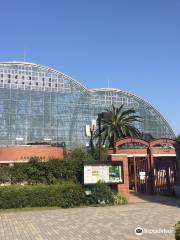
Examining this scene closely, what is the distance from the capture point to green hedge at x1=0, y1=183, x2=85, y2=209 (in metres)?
19.8

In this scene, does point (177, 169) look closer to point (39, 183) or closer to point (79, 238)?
point (39, 183)

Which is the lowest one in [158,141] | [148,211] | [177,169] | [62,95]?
[148,211]

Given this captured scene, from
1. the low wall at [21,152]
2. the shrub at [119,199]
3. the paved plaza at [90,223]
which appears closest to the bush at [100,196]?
the shrub at [119,199]

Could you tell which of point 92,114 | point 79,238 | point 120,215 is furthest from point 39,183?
point 92,114

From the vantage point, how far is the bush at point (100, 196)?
20.7 m

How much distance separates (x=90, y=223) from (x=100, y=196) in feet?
20.9

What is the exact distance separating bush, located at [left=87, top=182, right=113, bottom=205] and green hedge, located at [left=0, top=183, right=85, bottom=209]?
570mm

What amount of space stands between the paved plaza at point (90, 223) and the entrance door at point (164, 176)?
7.12m

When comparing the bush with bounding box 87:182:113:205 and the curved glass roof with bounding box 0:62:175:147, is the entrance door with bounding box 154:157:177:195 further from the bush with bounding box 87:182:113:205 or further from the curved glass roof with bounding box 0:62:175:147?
the curved glass roof with bounding box 0:62:175:147

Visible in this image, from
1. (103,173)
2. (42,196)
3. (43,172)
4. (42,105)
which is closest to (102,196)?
(103,173)

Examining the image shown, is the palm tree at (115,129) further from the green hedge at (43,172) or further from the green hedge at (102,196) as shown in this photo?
the green hedge at (102,196)

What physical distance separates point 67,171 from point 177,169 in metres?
9.30

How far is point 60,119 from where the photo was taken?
250ft

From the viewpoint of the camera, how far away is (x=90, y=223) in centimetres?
1441
